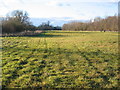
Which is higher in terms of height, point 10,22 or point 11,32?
point 10,22

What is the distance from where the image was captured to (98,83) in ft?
17.9

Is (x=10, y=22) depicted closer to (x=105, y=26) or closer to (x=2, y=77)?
(x=2, y=77)

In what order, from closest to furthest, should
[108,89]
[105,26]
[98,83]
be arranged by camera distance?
[108,89], [98,83], [105,26]

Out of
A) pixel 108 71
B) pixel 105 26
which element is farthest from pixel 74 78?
pixel 105 26

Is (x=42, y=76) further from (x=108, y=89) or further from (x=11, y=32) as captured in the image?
(x=11, y=32)

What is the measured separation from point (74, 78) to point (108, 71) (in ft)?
6.09

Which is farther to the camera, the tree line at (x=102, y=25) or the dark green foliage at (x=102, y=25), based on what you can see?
the dark green foliage at (x=102, y=25)

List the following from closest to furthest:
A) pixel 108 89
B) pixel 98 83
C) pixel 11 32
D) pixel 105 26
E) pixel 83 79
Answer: pixel 108 89
pixel 98 83
pixel 83 79
pixel 11 32
pixel 105 26

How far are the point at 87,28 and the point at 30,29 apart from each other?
183 feet

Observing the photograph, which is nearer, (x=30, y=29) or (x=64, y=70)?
(x=64, y=70)

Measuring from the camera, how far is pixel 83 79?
5805mm

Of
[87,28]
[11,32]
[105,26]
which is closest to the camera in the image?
[11,32]

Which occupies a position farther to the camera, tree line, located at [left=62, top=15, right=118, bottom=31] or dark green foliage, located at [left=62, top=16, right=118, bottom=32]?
dark green foliage, located at [left=62, top=16, right=118, bottom=32]

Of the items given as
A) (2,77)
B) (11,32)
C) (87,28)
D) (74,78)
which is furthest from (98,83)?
(87,28)
